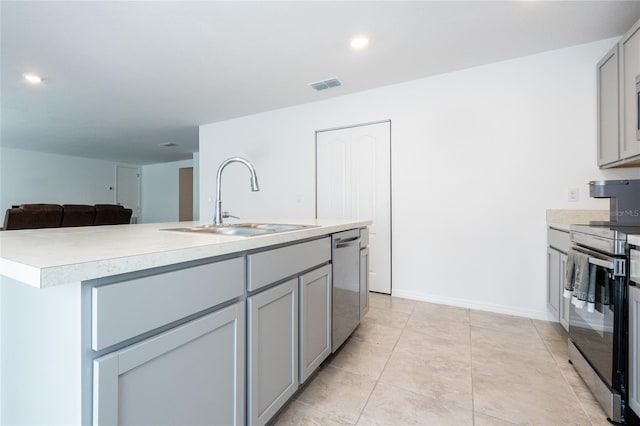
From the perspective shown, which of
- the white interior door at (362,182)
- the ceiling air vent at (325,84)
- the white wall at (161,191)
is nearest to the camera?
the ceiling air vent at (325,84)

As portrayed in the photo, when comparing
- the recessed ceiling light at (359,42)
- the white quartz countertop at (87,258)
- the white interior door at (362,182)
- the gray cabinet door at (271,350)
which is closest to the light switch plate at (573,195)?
the white interior door at (362,182)

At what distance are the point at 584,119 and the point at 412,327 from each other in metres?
2.26

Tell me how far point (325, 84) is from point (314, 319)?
8.62 ft

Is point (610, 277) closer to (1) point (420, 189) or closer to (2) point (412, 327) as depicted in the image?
(2) point (412, 327)

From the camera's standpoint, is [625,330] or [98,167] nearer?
[625,330]

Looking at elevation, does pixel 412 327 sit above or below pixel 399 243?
below

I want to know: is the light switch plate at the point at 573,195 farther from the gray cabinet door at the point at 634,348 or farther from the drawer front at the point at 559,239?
the gray cabinet door at the point at 634,348

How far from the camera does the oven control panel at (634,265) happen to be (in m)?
1.20

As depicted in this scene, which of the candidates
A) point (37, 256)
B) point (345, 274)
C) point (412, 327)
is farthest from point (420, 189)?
point (37, 256)

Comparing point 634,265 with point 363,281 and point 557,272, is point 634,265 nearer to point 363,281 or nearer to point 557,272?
point 557,272

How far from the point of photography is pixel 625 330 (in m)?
1.26

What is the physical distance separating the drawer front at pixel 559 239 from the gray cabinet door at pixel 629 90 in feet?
2.09

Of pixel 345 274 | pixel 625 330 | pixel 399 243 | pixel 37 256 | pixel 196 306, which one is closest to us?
pixel 37 256

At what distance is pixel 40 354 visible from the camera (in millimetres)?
745
